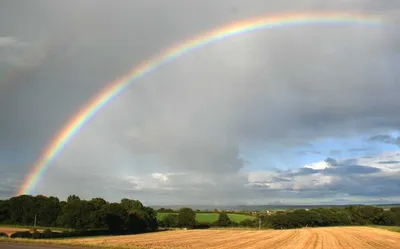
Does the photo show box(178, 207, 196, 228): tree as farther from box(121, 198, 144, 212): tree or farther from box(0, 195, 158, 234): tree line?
box(121, 198, 144, 212): tree

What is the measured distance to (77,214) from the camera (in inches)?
5423

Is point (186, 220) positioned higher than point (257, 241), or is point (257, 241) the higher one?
point (186, 220)

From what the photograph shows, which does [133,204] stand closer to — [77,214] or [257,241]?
[77,214]

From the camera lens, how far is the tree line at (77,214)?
→ 135 m

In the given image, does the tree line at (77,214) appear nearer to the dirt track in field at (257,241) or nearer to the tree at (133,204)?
the tree at (133,204)

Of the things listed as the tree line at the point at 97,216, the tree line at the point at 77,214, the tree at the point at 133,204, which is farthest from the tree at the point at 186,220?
the tree at the point at 133,204

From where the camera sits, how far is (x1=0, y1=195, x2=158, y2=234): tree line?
13512 centimetres

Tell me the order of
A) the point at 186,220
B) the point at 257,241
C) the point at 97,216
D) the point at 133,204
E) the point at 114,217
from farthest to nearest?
the point at 186,220
the point at 133,204
the point at 114,217
the point at 97,216
the point at 257,241

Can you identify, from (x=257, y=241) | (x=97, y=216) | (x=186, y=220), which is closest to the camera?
(x=257, y=241)

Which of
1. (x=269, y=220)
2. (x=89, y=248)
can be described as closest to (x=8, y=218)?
(x=269, y=220)

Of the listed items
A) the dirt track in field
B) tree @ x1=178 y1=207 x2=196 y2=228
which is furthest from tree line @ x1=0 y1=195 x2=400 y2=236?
the dirt track in field

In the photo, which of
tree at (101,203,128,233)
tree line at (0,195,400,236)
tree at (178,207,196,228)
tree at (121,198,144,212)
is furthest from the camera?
tree at (178,207,196,228)

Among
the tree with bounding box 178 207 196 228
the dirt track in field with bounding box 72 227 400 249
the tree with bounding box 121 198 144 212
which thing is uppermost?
the tree with bounding box 121 198 144 212

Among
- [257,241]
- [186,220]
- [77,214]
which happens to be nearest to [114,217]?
[77,214]
